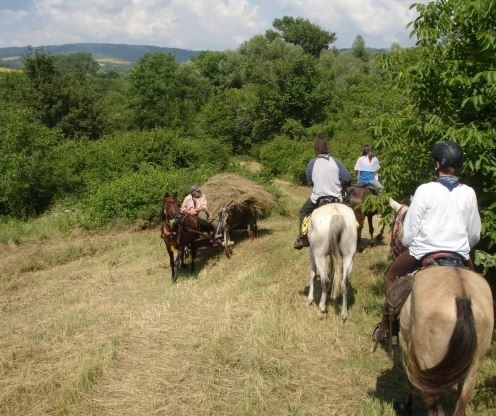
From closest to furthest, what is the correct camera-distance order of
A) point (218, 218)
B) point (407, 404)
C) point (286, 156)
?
point (407, 404), point (218, 218), point (286, 156)

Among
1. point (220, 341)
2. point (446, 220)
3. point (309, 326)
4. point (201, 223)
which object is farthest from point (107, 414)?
point (201, 223)

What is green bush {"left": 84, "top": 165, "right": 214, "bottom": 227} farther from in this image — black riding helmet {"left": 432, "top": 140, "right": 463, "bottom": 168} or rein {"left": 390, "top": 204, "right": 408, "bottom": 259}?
black riding helmet {"left": 432, "top": 140, "right": 463, "bottom": 168}

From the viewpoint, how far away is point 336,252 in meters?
7.81

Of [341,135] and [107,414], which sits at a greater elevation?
[341,135]

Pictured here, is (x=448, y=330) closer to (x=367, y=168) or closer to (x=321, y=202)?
(x=321, y=202)

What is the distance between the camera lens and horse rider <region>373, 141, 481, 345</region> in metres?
4.43

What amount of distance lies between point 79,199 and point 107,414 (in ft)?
52.1

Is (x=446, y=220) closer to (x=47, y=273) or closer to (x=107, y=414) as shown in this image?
(x=107, y=414)

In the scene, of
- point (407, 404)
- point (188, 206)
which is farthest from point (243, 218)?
point (407, 404)

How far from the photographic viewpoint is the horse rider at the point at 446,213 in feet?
14.5

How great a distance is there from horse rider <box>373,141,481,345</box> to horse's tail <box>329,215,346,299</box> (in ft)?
9.91

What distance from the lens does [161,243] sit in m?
14.1

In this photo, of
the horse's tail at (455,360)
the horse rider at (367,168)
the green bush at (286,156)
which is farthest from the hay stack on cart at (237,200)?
the green bush at (286,156)

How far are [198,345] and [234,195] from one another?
634cm
